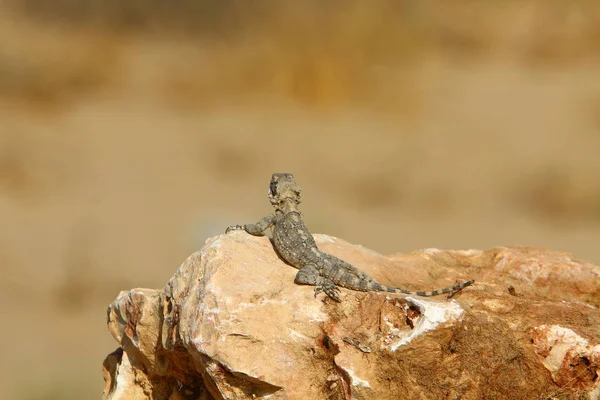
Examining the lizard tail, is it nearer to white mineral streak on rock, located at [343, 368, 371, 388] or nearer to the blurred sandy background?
white mineral streak on rock, located at [343, 368, 371, 388]

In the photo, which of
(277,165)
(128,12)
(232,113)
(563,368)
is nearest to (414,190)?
(277,165)

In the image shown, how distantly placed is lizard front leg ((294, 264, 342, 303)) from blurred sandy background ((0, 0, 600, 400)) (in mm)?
Answer: 8941

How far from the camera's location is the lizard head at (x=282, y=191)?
25.7 ft

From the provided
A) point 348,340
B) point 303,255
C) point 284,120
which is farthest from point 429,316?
point 284,120

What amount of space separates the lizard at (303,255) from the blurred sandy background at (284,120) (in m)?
7.51

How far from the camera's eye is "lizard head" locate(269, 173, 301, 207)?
7.83 meters

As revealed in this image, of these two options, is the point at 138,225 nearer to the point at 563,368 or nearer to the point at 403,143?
the point at 403,143

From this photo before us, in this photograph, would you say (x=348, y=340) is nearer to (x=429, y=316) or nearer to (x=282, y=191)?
Result: (x=429, y=316)

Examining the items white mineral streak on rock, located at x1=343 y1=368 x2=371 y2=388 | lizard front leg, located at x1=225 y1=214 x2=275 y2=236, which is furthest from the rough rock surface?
lizard front leg, located at x1=225 y1=214 x2=275 y2=236

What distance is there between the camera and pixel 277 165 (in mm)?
17766

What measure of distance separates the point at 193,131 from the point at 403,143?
5.30 metres

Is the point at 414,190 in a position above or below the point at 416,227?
above

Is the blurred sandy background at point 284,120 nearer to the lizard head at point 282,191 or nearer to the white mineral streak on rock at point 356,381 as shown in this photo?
the lizard head at point 282,191

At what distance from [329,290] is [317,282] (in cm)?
15
